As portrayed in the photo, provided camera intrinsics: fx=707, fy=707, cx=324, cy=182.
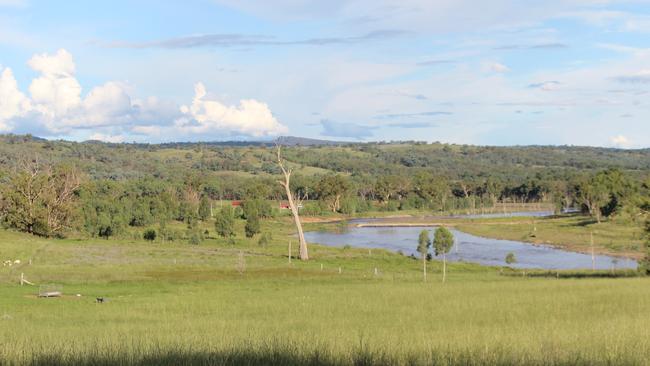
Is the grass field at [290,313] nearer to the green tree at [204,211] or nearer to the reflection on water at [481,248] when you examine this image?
the reflection on water at [481,248]

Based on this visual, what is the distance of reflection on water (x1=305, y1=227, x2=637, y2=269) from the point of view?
78938 millimetres

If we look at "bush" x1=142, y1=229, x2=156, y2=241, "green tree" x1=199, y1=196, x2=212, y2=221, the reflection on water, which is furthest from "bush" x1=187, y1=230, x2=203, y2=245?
"green tree" x1=199, y1=196, x2=212, y2=221

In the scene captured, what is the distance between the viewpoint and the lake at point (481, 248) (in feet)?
259

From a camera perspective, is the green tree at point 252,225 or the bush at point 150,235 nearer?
the bush at point 150,235

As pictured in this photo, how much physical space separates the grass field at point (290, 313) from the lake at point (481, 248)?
14.7m

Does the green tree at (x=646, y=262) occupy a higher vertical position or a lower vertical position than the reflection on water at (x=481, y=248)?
higher

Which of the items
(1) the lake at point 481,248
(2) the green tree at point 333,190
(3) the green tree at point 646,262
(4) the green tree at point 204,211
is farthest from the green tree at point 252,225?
(2) the green tree at point 333,190

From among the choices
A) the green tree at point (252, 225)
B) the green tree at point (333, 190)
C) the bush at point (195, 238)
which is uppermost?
the green tree at point (333, 190)

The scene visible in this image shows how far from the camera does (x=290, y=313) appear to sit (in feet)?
91.9

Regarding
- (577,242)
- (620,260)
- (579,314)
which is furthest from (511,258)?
(579,314)

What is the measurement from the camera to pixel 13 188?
9294 centimetres

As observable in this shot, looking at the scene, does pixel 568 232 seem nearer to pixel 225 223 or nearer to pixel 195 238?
pixel 225 223

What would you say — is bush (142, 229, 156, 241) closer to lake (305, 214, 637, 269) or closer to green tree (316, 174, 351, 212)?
lake (305, 214, 637, 269)

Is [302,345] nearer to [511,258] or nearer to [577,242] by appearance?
[511,258]
